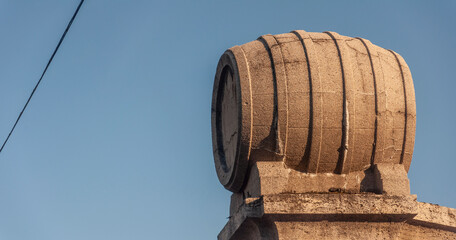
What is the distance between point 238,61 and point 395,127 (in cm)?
235

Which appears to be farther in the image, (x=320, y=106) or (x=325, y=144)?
(x=325, y=144)

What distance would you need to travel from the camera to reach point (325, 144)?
10.2 metres

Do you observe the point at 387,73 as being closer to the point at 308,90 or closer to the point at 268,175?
the point at 308,90

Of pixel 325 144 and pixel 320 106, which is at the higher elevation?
pixel 320 106

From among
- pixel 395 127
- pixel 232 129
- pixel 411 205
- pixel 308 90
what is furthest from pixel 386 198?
pixel 232 129

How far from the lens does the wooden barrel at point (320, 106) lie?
397 inches

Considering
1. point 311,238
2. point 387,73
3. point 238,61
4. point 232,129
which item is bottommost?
point 311,238

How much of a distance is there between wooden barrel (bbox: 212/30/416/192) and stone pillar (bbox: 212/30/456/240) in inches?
0.5

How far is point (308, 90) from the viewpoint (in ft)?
33.1

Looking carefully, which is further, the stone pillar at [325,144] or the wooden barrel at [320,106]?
the wooden barrel at [320,106]

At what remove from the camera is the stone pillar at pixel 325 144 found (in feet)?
32.0

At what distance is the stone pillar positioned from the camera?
32.0ft

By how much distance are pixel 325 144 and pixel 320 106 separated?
1.74 feet

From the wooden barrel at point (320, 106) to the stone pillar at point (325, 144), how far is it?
1 centimetres
